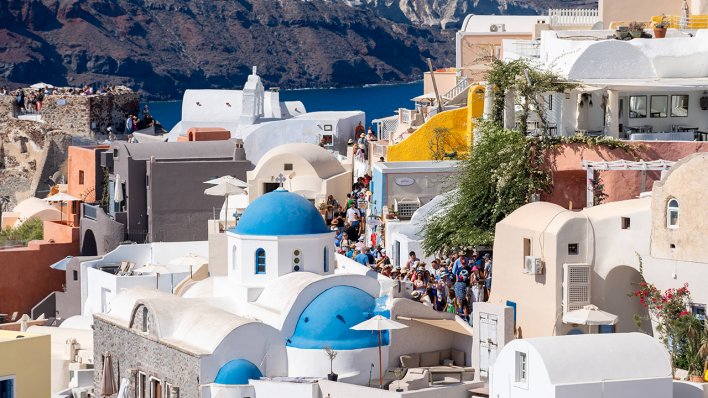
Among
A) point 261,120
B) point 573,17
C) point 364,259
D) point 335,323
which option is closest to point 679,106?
point 364,259

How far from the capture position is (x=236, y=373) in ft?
71.1

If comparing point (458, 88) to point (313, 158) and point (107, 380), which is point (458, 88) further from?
point (107, 380)

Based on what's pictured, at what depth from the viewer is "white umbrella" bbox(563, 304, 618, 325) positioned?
21953mm

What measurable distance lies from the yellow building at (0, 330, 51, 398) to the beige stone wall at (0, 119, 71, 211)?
3448cm

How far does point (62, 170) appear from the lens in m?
57.9

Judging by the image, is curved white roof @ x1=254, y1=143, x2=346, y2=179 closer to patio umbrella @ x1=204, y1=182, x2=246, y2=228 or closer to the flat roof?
the flat roof

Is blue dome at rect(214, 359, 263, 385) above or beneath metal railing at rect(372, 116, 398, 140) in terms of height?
beneath

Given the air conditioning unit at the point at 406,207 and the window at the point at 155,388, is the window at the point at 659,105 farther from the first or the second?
the window at the point at 155,388

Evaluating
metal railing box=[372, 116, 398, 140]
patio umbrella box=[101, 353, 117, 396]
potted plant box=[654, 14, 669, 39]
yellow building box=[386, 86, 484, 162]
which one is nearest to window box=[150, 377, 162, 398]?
patio umbrella box=[101, 353, 117, 396]

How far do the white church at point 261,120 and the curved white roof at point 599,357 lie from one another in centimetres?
2778

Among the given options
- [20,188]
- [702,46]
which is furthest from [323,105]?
[702,46]

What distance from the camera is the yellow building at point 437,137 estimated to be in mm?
37094

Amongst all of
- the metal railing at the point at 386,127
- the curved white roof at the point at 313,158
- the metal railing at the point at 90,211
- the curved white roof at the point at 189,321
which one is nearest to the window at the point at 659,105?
the curved white roof at the point at 189,321

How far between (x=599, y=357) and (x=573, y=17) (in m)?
25.5
